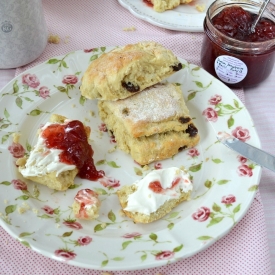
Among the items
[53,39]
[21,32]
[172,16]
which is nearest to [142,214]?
[21,32]

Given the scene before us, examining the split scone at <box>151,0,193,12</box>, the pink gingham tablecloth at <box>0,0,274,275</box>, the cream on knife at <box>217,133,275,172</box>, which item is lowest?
the pink gingham tablecloth at <box>0,0,274,275</box>

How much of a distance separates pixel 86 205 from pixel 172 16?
132cm

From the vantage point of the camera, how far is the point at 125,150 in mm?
1859

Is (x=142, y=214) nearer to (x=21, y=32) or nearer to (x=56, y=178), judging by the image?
(x=56, y=178)

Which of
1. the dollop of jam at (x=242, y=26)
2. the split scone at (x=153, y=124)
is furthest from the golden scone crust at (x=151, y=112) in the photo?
the dollop of jam at (x=242, y=26)

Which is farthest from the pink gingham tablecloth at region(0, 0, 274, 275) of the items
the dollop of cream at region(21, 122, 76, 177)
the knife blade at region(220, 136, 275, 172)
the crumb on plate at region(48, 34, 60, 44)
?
the dollop of cream at region(21, 122, 76, 177)

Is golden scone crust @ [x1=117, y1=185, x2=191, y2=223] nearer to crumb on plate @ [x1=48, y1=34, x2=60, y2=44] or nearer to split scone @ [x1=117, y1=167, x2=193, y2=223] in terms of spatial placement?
split scone @ [x1=117, y1=167, x2=193, y2=223]

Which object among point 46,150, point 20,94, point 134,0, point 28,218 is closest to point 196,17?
point 134,0

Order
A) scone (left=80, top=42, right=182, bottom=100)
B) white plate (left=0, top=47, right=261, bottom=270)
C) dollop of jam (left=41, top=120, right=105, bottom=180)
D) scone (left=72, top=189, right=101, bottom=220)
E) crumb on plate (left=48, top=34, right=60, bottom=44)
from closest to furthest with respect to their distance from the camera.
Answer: white plate (left=0, top=47, right=261, bottom=270) < scone (left=72, top=189, right=101, bottom=220) < dollop of jam (left=41, top=120, right=105, bottom=180) < scone (left=80, top=42, right=182, bottom=100) < crumb on plate (left=48, top=34, right=60, bottom=44)

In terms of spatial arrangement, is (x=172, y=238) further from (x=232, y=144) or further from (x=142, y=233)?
(x=232, y=144)

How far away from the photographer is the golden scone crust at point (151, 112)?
1.77m

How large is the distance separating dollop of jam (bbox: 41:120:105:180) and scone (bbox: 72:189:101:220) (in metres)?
0.11

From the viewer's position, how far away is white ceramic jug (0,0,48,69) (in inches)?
75.8

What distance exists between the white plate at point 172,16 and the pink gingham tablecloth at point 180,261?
5 centimetres
